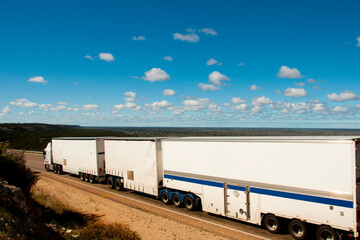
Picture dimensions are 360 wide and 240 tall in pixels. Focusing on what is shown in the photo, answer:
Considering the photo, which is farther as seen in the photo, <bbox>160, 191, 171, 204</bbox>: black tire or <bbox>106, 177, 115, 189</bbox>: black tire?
<bbox>106, 177, 115, 189</bbox>: black tire

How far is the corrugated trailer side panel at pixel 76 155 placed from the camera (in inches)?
878

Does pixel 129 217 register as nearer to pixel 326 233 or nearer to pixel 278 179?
pixel 278 179

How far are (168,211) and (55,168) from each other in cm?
1994

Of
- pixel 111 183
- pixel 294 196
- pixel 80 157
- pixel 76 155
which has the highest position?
A: pixel 294 196

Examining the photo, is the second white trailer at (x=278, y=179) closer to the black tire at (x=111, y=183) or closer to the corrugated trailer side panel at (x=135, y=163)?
the corrugated trailer side panel at (x=135, y=163)

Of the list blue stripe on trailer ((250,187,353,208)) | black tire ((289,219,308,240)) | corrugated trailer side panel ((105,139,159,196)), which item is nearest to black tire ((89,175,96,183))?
corrugated trailer side panel ((105,139,159,196))

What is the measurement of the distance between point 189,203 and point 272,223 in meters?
4.80

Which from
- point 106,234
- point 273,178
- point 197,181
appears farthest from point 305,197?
point 106,234

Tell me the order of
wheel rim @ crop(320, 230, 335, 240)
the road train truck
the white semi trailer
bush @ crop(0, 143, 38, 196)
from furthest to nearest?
the white semi trailer → bush @ crop(0, 143, 38, 196) → wheel rim @ crop(320, 230, 335, 240) → the road train truck

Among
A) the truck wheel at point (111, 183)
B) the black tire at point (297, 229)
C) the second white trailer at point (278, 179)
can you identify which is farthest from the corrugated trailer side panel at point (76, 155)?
the black tire at point (297, 229)

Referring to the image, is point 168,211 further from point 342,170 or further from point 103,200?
point 342,170

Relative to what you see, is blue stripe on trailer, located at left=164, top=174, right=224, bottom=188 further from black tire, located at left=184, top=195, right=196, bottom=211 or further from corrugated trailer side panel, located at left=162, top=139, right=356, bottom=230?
black tire, located at left=184, top=195, right=196, bottom=211

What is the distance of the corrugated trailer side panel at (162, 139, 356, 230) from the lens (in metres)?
9.30

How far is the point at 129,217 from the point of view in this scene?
45.2ft
